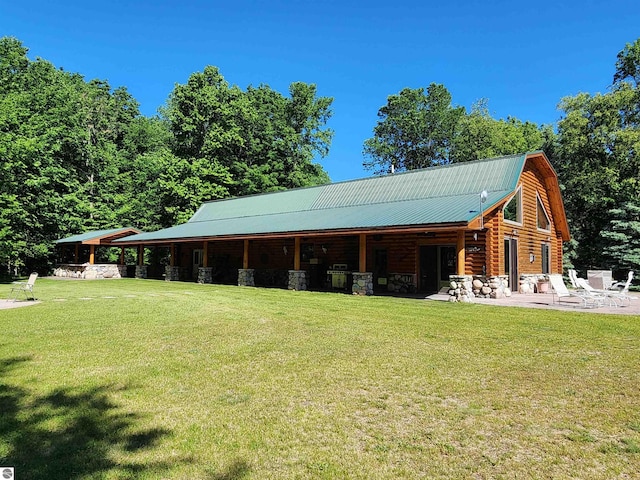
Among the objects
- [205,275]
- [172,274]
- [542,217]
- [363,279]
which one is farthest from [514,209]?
[172,274]

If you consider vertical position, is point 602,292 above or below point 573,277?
below

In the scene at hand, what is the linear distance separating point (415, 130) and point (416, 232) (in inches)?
1230

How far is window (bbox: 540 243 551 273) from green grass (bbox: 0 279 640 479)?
13.0 m

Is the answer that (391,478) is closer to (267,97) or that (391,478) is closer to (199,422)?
(199,422)

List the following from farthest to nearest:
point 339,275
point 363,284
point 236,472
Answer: point 339,275, point 363,284, point 236,472

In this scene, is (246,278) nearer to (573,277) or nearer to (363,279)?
(363,279)

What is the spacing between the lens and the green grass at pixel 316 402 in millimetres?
2748

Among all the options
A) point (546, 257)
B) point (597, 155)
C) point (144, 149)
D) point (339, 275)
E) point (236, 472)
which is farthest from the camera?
point (144, 149)

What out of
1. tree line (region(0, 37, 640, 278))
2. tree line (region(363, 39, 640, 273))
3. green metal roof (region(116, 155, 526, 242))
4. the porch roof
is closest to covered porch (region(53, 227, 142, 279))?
the porch roof

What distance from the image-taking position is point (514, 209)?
1631cm

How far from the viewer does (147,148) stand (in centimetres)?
4250

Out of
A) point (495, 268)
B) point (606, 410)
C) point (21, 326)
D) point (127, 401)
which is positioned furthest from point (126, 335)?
point (495, 268)

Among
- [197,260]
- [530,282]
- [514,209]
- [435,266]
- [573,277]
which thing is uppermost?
[514,209]

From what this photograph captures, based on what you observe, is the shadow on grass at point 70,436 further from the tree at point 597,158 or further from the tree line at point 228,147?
the tree at point 597,158
